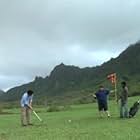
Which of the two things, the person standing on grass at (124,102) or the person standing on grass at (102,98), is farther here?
the person standing on grass at (102,98)

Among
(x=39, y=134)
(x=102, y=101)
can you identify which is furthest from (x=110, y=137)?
(x=102, y=101)

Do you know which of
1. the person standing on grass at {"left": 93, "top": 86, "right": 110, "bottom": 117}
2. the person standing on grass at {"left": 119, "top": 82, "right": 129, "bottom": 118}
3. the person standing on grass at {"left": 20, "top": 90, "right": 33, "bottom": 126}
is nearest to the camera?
the person standing on grass at {"left": 20, "top": 90, "right": 33, "bottom": 126}

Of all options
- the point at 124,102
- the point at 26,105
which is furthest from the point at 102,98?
the point at 26,105

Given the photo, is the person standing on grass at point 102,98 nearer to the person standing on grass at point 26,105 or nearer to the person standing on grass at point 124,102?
the person standing on grass at point 124,102

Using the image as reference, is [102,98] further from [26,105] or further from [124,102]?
[26,105]

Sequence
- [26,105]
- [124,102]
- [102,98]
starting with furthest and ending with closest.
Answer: [102,98]
[124,102]
[26,105]

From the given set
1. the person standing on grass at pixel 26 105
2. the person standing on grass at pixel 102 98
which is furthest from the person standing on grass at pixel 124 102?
the person standing on grass at pixel 26 105

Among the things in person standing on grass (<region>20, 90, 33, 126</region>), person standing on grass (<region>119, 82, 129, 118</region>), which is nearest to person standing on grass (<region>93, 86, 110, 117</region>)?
person standing on grass (<region>119, 82, 129, 118</region>)

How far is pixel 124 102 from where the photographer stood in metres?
35.1

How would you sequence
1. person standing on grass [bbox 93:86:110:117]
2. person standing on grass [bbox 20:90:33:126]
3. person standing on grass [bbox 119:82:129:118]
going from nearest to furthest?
1. person standing on grass [bbox 20:90:33:126]
2. person standing on grass [bbox 119:82:129:118]
3. person standing on grass [bbox 93:86:110:117]

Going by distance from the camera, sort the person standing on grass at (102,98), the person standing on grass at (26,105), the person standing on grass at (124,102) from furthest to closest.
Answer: the person standing on grass at (102,98) < the person standing on grass at (124,102) < the person standing on grass at (26,105)

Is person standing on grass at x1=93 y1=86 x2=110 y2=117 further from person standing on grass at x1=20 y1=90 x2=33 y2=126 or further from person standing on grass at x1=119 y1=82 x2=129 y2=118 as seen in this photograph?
person standing on grass at x1=20 y1=90 x2=33 y2=126

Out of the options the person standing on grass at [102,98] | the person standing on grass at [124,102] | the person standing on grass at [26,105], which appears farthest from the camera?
the person standing on grass at [102,98]

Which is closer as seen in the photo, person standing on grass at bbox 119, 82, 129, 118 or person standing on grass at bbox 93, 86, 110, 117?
person standing on grass at bbox 119, 82, 129, 118
